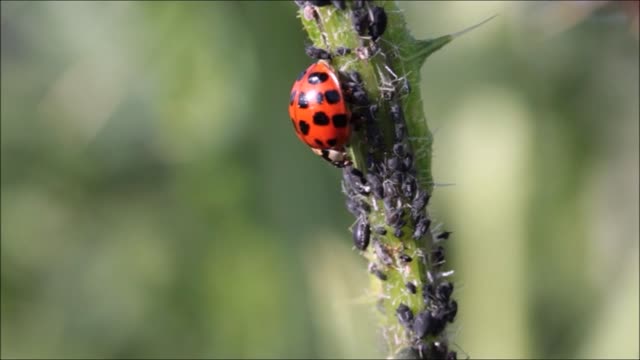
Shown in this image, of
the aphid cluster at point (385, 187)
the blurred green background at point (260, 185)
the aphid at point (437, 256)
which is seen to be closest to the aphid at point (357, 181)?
the aphid cluster at point (385, 187)

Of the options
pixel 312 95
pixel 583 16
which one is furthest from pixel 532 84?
pixel 312 95

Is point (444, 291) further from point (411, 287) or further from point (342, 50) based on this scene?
point (342, 50)

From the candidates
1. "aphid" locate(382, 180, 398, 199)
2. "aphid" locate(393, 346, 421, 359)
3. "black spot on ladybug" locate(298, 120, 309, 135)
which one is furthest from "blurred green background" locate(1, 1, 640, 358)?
"aphid" locate(382, 180, 398, 199)

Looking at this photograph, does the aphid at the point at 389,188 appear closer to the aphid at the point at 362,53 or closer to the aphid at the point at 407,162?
the aphid at the point at 407,162

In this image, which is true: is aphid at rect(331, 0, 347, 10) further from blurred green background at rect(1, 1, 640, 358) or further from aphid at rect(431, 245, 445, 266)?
blurred green background at rect(1, 1, 640, 358)

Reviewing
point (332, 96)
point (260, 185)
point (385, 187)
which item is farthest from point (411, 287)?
point (260, 185)

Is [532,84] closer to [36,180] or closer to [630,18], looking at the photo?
[630,18]
